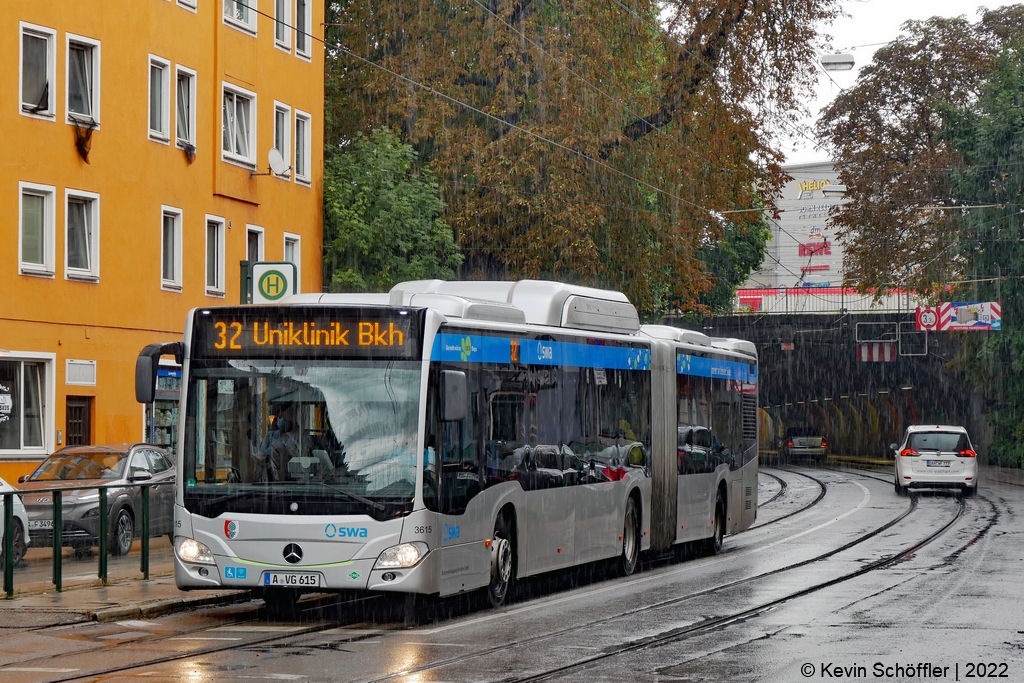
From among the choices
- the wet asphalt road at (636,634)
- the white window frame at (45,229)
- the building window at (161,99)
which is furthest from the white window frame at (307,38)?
the wet asphalt road at (636,634)

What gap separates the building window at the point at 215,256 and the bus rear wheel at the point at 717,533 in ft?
55.4

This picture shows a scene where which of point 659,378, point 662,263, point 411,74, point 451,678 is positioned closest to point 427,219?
point 411,74

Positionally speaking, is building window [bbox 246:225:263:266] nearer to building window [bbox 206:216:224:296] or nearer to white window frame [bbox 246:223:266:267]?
white window frame [bbox 246:223:266:267]

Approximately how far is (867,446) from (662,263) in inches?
1839

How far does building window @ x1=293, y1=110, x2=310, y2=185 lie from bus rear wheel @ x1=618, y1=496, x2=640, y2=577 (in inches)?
919

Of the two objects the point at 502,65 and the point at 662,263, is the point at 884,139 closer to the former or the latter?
the point at 662,263

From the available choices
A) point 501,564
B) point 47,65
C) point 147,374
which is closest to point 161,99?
point 47,65

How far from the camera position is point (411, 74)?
36562 millimetres

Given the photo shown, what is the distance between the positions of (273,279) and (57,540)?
4.33 m

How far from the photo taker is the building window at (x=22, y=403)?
96.6 ft

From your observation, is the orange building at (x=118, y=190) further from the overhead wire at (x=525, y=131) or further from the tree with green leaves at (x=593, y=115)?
the tree with green leaves at (x=593, y=115)

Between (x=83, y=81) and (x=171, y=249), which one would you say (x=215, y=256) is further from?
(x=83, y=81)

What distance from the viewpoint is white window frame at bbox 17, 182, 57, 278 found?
97.6 ft

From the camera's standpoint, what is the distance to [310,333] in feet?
44.3
